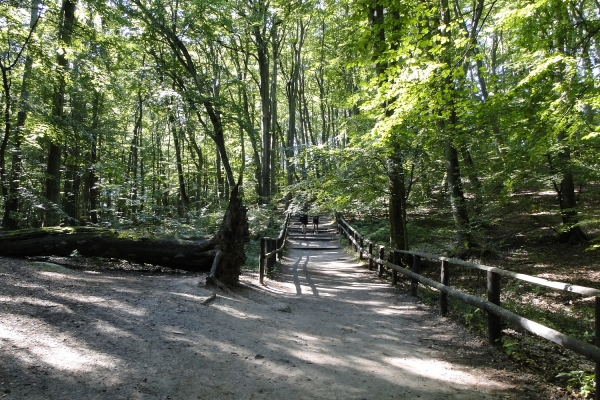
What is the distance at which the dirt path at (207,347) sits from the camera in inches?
128

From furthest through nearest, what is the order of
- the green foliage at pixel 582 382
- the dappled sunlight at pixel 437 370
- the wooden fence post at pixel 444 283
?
1. the wooden fence post at pixel 444 283
2. the dappled sunlight at pixel 437 370
3. the green foliage at pixel 582 382

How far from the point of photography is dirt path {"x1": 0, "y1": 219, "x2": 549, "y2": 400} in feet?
10.7

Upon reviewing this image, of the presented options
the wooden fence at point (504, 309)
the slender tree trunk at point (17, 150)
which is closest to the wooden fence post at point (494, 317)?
the wooden fence at point (504, 309)

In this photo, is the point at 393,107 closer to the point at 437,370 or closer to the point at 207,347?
the point at 437,370

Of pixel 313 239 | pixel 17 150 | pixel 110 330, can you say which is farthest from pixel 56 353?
pixel 313 239

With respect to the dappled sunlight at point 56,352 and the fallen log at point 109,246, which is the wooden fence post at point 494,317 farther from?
the fallen log at point 109,246

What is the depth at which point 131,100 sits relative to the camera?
76.7 ft

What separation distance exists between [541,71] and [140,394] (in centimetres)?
706

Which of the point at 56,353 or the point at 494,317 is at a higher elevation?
the point at 56,353

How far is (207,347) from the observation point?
424 centimetres

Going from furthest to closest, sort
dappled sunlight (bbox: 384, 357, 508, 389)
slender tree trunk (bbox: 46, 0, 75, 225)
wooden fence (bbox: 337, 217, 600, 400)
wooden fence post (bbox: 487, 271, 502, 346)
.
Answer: slender tree trunk (bbox: 46, 0, 75, 225)
wooden fence post (bbox: 487, 271, 502, 346)
dappled sunlight (bbox: 384, 357, 508, 389)
wooden fence (bbox: 337, 217, 600, 400)

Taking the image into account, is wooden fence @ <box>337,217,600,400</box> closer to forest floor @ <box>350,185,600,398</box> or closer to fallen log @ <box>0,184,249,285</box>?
forest floor @ <box>350,185,600,398</box>

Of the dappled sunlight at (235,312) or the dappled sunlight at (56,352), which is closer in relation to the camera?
the dappled sunlight at (56,352)

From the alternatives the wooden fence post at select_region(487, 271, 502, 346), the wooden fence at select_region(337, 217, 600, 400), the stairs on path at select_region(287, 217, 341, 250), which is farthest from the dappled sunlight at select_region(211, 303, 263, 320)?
the stairs on path at select_region(287, 217, 341, 250)
